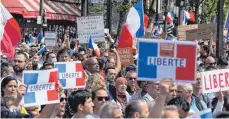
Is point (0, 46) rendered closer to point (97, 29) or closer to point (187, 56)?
point (187, 56)

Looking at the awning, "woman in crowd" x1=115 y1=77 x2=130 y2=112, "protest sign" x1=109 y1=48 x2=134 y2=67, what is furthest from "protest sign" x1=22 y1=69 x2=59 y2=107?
the awning

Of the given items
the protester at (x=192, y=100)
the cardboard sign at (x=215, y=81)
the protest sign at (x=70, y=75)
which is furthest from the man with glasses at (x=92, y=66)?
the cardboard sign at (x=215, y=81)

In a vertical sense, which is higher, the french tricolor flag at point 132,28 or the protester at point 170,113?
the french tricolor flag at point 132,28

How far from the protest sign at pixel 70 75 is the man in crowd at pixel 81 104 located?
69.3 inches

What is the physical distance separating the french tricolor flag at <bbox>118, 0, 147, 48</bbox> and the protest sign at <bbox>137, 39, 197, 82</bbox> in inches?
301

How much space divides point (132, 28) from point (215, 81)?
296 inches

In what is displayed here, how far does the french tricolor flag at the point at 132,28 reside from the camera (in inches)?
637

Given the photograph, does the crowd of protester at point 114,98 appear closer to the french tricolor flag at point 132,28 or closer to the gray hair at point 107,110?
the gray hair at point 107,110

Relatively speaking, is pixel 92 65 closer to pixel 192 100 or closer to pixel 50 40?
pixel 192 100

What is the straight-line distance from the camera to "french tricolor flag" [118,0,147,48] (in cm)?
1617

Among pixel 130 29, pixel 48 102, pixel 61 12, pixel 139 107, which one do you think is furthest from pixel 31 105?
pixel 61 12

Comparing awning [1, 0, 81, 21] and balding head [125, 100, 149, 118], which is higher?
awning [1, 0, 81, 21]

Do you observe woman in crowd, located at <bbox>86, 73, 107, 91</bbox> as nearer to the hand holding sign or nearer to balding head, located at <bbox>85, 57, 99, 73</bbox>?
the hand holding sign

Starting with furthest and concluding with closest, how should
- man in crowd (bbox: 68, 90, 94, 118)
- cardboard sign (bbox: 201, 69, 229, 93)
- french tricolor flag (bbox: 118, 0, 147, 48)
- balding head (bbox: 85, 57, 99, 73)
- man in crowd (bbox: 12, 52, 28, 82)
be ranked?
french tricolor flag (bbox: 118, 0, 147, 48) < balding head (bbox: 85, 57, 99, 73) < man in crowd (bbox: 12, 52, 28, 82) < cardboard sign (bbox: 201, 69, 229, 93) < man in crowd (bbox: 68, 90, 94, 118)
